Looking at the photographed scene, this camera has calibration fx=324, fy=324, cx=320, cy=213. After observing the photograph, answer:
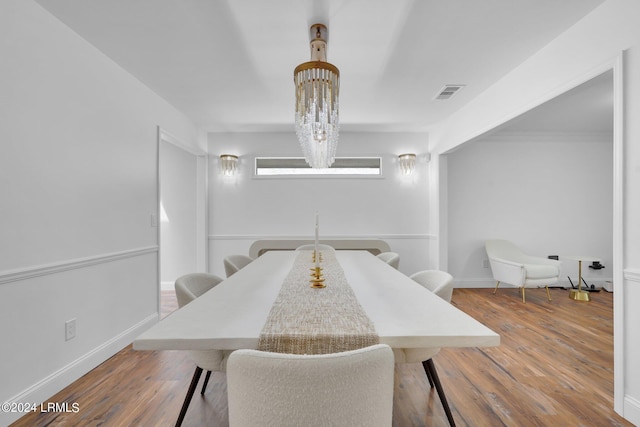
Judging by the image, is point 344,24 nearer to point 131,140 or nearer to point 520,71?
point 520,71

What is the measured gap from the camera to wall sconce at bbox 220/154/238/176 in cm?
482

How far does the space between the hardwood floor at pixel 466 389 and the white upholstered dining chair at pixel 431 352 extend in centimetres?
21

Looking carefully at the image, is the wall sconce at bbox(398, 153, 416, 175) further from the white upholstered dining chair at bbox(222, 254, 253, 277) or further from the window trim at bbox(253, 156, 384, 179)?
the white upholstered dining chair at bbox(222, 254, 253, 277)

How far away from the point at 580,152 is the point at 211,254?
5.84 metres

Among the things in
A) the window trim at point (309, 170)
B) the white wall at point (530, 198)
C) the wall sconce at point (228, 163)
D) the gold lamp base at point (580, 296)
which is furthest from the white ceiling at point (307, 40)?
the gold lamp base at point (580, 296)

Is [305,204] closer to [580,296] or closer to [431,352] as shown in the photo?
[431,352]

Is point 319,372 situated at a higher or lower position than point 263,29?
lower

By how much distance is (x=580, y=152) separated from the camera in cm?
496

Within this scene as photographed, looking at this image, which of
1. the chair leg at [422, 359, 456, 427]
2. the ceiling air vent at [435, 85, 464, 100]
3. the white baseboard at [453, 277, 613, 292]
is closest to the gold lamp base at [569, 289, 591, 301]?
the white baseboard at [453, 277, 613, 292]

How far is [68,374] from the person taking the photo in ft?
7.02

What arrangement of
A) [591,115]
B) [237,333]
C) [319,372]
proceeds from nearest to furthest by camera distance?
[319,372] → [237,333] → [591,115]

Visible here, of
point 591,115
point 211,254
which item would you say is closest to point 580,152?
point 591,115

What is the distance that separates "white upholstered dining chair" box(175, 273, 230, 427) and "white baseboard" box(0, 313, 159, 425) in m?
0.93

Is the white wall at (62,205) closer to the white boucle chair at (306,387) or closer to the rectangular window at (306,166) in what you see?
the white boucle chair at (306,387)
